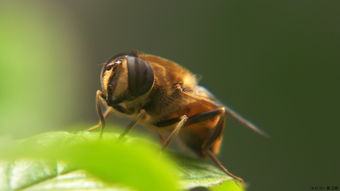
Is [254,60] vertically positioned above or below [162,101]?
below

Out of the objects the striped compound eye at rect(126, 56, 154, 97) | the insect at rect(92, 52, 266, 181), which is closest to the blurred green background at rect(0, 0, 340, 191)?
the insect at rect(92, 52, 266, 181)

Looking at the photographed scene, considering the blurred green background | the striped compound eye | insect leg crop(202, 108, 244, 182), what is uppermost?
the striped compound eye

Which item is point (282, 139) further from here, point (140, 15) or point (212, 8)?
point (140, 15)

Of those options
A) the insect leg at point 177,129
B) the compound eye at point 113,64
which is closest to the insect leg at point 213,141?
the insect leg at point 177,129

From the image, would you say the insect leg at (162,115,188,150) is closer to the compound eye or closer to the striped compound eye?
the striped compound eye

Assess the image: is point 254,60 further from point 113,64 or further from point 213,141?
point 113,64

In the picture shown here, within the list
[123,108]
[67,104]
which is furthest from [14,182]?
[67,104]

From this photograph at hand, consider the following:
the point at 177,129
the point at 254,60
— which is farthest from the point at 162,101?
the point at 254,60
